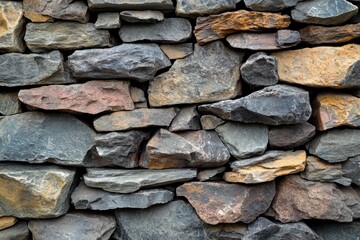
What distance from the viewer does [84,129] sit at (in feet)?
5.96

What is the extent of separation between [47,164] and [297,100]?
4.09 feet

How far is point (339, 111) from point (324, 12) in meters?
0.47

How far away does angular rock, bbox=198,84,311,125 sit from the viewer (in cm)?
170

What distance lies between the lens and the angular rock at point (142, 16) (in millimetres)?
1680

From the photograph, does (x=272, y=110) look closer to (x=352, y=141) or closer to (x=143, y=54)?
(x=352, y=141)

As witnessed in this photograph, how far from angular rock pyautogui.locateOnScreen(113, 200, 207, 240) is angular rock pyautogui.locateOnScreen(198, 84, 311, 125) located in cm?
56

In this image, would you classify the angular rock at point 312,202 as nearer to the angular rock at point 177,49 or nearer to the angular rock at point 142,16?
the angular rock at point 177,49

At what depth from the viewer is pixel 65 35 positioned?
5.68 ft

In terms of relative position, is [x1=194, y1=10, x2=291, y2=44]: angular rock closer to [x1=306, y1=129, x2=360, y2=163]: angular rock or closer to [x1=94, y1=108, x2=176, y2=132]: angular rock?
[x1=94, y1=108, x2=176, y2=132]: angular rock

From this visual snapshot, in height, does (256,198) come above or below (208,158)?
below

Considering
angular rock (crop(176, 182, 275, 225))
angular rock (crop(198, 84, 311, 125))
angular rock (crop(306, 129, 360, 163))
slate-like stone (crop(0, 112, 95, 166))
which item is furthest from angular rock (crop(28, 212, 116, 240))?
angular rock (crop(306, 129, 360, 163))

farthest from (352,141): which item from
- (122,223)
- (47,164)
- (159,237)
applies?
(47,164)

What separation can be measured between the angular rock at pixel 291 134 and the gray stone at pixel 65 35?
0.93 m

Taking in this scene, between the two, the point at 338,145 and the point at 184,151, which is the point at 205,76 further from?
the point at 338,145
